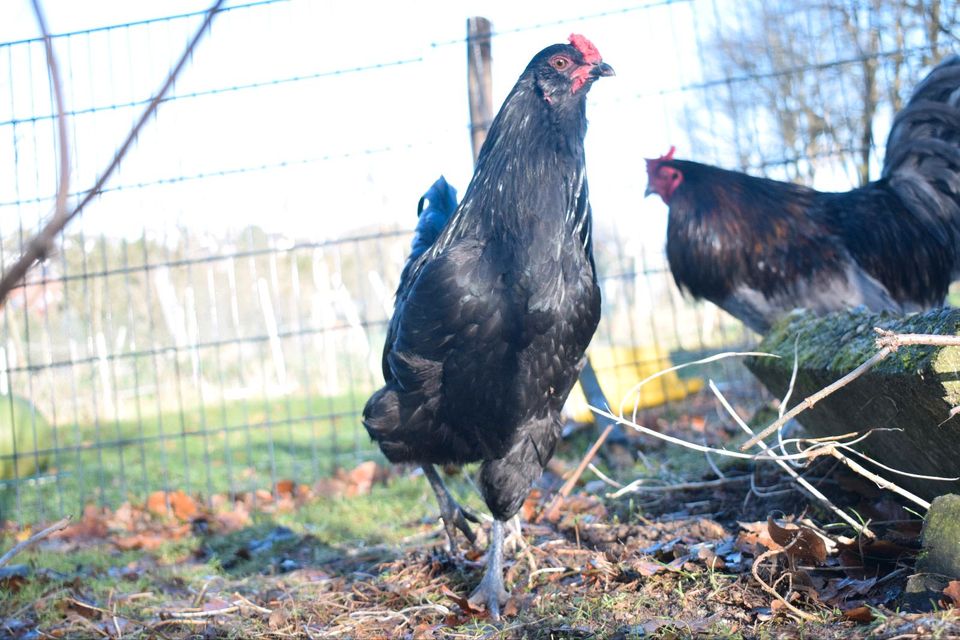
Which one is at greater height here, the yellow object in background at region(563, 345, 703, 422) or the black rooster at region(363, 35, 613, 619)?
the black rooster at region(363, 35, 613, 619)

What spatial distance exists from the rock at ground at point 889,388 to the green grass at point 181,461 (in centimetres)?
364

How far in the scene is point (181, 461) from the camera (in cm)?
803

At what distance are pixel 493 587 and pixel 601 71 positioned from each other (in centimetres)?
209

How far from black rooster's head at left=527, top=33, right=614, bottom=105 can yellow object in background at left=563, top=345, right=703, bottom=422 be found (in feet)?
11.1

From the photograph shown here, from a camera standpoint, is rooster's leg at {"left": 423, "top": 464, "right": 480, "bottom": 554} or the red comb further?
rooster's leg at {"left": 423, "top": 464, "right": 480, "bottom": 554}

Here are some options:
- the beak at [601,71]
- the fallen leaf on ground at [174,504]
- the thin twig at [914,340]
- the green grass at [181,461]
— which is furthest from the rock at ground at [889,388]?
the fallen leaf on ground at [174,504]

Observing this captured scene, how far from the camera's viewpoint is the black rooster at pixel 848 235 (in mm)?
4996

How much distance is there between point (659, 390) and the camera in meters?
7.65

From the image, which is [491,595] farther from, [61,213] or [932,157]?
[932,157]

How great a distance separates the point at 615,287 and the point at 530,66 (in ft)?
12.3

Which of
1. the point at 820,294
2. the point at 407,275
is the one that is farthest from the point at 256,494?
the point at 820,294

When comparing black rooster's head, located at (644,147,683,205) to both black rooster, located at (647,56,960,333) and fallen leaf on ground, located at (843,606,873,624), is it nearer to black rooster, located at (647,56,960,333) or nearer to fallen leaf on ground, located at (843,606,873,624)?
black rooster, located at (647,56,960,333)

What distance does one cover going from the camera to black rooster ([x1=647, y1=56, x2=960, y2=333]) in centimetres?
500

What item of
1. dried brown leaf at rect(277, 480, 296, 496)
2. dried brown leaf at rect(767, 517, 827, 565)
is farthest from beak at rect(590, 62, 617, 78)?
dried brown leaf at rect(277, 480, 296, 496)
